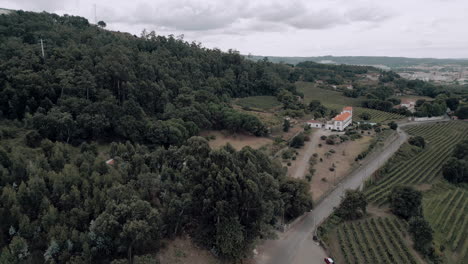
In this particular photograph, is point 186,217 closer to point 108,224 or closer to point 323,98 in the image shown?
point 108,224

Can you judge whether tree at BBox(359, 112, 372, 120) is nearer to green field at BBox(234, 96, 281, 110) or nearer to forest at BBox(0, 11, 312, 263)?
green field at BBox(234, 96, 281, 110)

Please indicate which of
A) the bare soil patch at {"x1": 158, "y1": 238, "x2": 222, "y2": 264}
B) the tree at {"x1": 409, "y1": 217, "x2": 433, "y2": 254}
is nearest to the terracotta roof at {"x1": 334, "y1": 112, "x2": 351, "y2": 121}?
the tree at {"x1": 409, "y1": 217, "x2": 433, "y2": 254}

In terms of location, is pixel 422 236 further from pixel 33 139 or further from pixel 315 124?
pixel 33 139

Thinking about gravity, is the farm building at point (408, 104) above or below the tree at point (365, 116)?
above

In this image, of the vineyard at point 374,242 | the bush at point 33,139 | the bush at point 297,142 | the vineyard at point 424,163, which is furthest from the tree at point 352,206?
the bush at point 33,139

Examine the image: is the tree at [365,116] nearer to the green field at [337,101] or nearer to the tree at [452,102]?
the green field at [337,101]

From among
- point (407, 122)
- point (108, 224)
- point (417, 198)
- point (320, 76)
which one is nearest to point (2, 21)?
point (108, 224)
